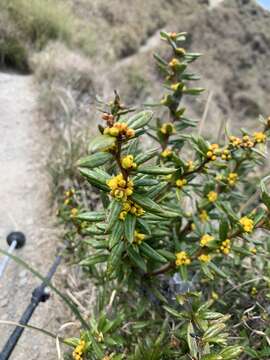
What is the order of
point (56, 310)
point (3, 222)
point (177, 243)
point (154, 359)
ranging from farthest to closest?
point (3, 222) → point (56, 310) → point (177, 243) → point (154, 359)

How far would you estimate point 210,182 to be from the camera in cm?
153

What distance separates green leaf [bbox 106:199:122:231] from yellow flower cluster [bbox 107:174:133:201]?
19 millimetres

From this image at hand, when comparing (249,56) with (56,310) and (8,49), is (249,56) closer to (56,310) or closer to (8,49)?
(8,49)

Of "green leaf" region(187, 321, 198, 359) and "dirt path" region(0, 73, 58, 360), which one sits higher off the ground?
"green leaf" region(187, 321, 198, 359)

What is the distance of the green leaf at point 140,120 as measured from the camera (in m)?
0.82


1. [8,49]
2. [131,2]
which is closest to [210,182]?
[8,49]

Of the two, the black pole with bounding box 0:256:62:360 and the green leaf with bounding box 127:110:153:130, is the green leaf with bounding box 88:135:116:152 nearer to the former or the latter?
the green leaf with bounding box 127:110:153:130

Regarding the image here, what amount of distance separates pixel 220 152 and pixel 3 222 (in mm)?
1594

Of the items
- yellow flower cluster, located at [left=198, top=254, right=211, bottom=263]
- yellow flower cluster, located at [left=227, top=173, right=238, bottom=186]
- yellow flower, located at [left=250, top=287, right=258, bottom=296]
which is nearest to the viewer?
yellow flower cluster, located at [left=198, top=254, right=211, bottom=263]

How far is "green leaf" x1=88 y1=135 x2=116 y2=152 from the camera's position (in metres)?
0.71

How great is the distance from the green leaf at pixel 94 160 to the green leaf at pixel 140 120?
10 cm

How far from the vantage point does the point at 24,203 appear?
97.5 inches

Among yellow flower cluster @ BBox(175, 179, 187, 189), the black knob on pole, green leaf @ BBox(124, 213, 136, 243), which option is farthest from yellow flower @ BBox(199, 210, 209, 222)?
the black knob on pole

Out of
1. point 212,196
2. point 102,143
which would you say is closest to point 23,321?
point 212,196
